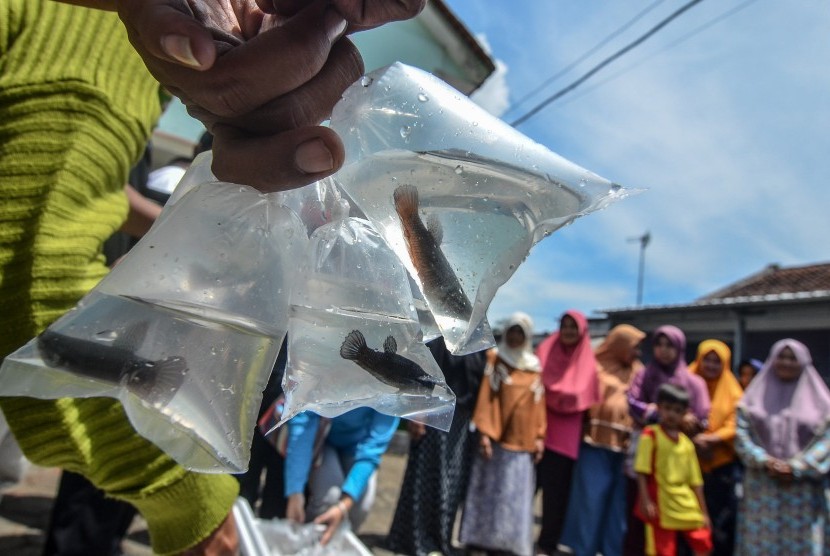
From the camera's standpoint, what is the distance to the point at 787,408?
15.6ft

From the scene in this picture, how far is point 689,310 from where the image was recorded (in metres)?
14.8

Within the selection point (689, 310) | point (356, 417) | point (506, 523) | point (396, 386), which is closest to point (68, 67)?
point (396, 386)

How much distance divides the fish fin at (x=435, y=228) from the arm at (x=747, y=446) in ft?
15.8

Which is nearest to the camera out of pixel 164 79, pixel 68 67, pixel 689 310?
pixel 164 79

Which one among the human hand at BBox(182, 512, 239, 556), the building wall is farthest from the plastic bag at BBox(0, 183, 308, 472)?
the building wall

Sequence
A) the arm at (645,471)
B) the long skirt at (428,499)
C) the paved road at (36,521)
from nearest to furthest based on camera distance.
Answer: the paved road at (36,521) → the arm at (645,471) → the long skirt at (428,499)

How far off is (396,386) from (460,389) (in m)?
4.42

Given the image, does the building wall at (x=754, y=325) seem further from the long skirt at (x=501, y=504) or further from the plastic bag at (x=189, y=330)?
the plastic bag at (x=189, y=330)

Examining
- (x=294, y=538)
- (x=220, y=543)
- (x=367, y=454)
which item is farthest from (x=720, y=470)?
(x=220, y=543)

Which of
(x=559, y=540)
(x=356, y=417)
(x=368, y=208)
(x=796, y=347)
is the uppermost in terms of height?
(x=796, y=347)

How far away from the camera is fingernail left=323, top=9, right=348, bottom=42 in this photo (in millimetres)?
561

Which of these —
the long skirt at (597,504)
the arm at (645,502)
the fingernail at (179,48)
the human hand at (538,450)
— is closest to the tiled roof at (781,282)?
the long skirt at (597,504)

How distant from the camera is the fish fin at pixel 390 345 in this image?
660 mm

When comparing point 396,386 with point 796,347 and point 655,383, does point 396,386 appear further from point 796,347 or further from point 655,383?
point 796,347
